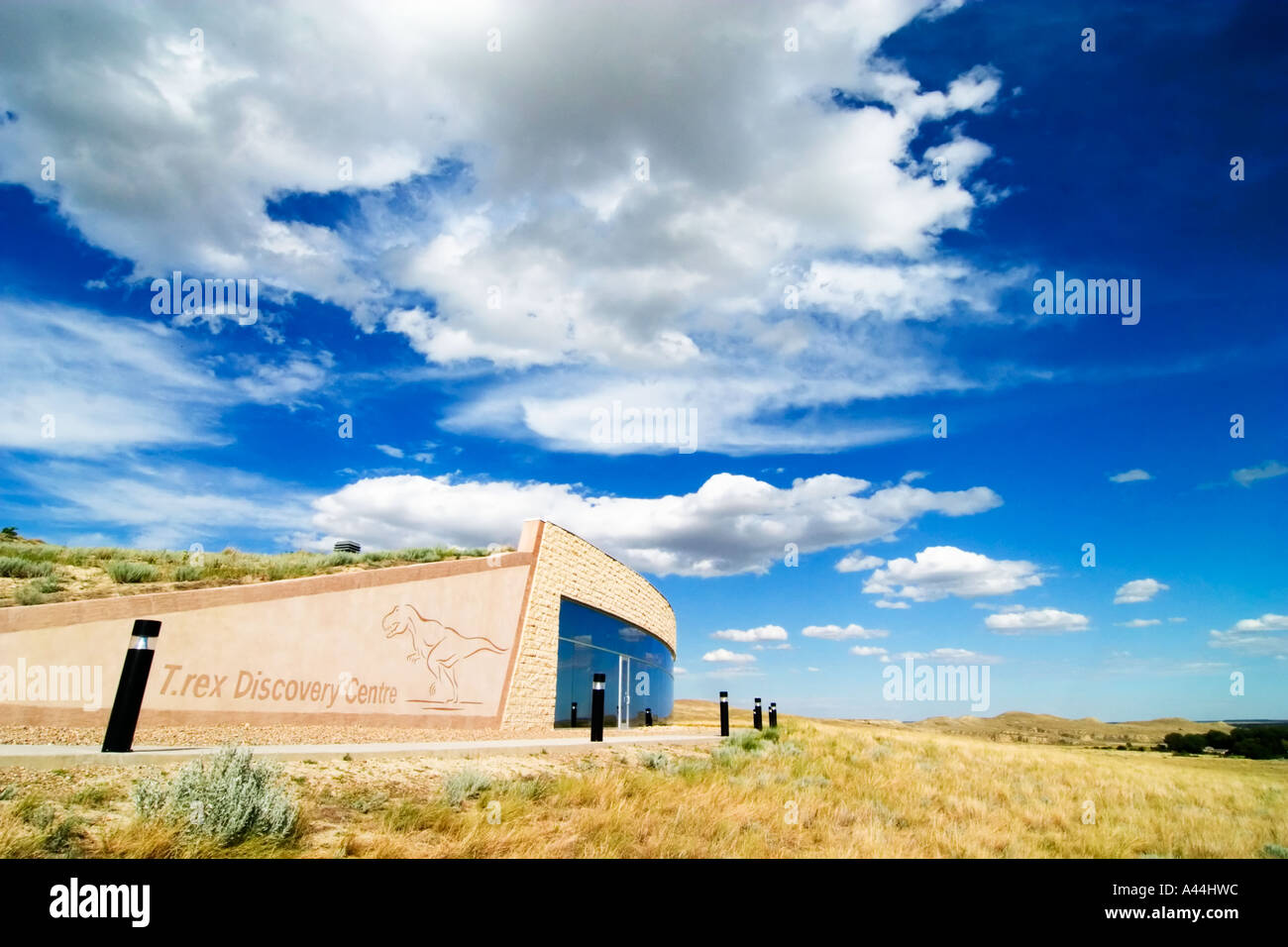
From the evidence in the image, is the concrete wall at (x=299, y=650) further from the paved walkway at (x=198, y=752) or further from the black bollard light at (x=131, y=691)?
the black bollard light at (x=131, y=691)

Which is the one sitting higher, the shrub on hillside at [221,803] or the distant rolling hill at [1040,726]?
the shrub on hillside at [221,803]

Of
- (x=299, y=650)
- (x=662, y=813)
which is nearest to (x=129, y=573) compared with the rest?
(x=299, y=650)

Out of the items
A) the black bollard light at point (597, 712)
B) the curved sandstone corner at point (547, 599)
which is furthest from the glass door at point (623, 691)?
the black bollard light at point (597, 712)

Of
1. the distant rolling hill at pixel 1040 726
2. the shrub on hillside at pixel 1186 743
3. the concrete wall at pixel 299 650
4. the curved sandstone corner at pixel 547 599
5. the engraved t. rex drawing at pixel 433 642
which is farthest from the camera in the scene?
the distant rolling hill at pixel 1040 726

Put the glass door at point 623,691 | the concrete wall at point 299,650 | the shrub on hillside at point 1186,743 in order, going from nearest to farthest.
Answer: the concrete wall at point 299,650 < the glass door at point 623,691 < the shrub on hillside at point 1186,743

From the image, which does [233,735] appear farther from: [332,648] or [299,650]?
[332,648]

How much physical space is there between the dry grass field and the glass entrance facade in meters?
7.59

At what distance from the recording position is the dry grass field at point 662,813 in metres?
4.88

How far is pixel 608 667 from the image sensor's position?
24.1 metres

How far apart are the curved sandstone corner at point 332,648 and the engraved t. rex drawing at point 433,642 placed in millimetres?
28

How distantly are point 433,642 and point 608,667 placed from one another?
9.23 metres

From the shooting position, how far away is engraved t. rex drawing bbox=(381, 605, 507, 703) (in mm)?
15438

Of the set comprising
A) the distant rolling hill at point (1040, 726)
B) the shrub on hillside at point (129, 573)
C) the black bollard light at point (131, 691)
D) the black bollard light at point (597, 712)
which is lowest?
the distant rolling hill at point (1040, 726)

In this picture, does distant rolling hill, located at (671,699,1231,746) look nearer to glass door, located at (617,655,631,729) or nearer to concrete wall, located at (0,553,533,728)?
glass door, located at (617,655,631,729)
